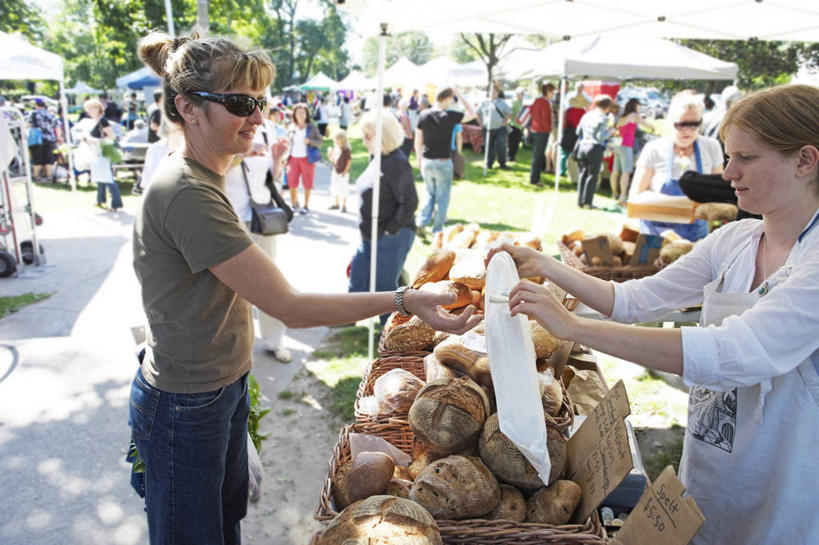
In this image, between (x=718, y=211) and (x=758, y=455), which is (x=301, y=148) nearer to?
(x=718, y=211)

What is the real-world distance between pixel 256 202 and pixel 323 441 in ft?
6.26

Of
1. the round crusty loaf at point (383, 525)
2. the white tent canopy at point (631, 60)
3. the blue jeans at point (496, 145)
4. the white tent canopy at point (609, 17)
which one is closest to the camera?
the round crusty loaf at point (383, 525)

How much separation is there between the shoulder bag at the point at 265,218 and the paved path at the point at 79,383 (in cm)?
114

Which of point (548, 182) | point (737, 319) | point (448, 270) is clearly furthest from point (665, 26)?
point (548, 182)

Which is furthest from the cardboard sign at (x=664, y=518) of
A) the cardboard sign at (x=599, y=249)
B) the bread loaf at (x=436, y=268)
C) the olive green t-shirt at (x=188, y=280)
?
the cardboard sign at (x=599, y=249)

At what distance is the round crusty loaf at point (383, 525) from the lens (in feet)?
4.05

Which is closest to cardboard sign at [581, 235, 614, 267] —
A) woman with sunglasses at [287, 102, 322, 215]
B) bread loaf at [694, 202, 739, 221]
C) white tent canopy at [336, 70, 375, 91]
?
bread loaf at [694, 202, 739, 221]

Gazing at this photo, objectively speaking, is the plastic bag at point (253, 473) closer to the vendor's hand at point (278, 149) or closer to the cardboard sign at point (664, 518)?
the cardboard sign at point (664, 518)

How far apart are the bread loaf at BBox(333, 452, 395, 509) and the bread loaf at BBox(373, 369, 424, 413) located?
0.37 metres

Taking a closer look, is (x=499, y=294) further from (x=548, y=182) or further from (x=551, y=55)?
(x=548, y=182)

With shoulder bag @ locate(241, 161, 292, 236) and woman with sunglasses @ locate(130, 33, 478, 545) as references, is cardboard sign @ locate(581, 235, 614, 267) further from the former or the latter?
shoulder bag @ locate(241, 161, 292, 236)

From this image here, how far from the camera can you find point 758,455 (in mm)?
1412

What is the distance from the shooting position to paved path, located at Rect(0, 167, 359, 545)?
288 cm

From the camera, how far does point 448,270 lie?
296 centimetres
